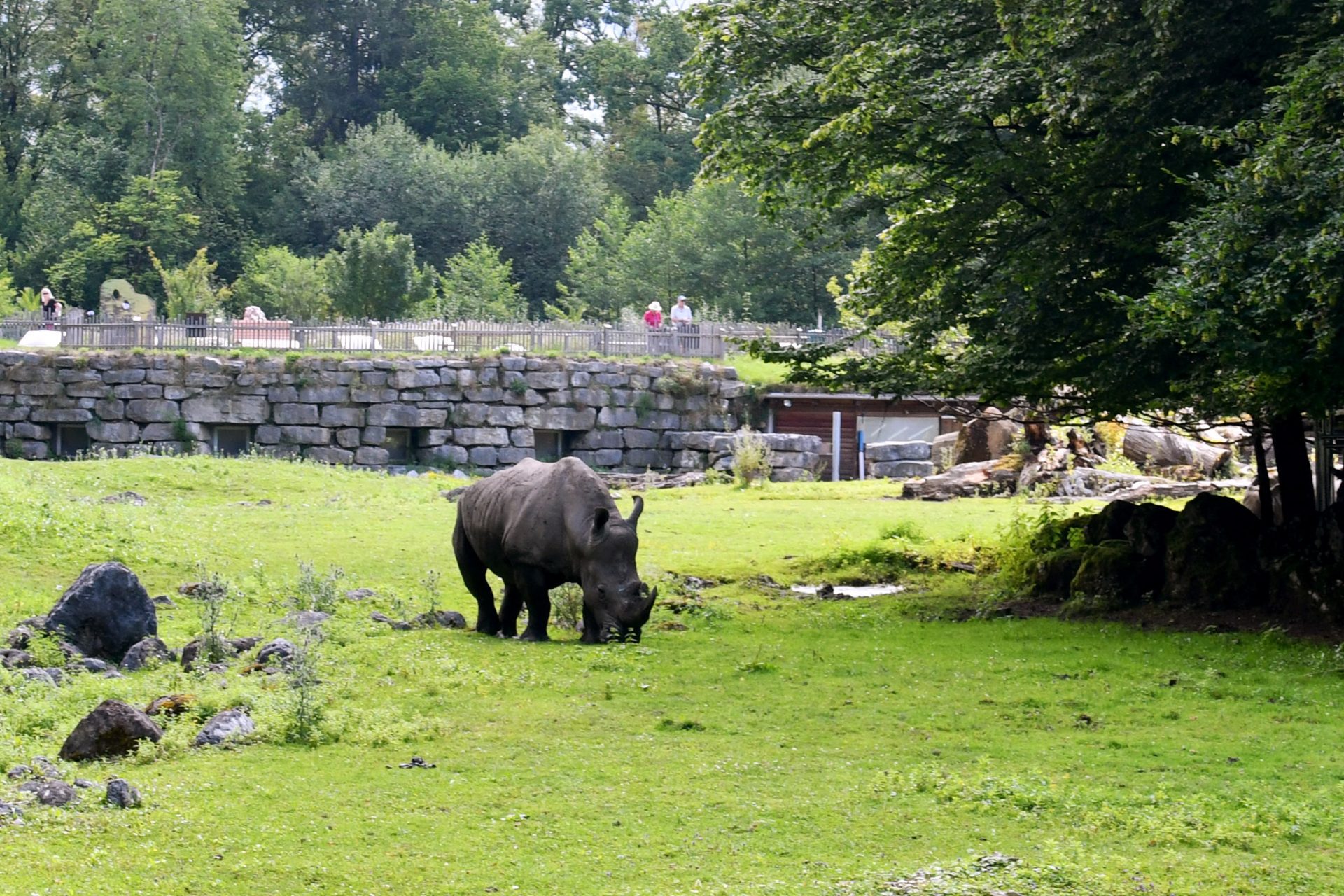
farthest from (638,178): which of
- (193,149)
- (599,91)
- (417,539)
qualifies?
(417,539)

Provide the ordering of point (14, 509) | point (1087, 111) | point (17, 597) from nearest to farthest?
1. point (1087, 111)
2. point (17, 597)
3. point (14, 509)

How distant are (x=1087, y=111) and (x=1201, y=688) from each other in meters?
5.50

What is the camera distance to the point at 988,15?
16.9 meters

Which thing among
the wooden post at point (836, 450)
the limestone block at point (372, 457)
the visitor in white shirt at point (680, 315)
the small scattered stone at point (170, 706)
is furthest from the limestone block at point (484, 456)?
the small scattered stone at point (170, 706)

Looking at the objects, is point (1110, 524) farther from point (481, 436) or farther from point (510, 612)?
point (481, 436)

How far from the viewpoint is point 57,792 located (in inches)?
345

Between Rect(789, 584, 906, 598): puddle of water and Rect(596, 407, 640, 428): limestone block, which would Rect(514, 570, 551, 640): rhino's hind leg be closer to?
Rect(789, 584, 906, 598): puddle of water

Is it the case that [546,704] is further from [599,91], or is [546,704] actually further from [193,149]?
[599,91]

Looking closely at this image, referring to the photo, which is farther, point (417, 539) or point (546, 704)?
point (417, 539)

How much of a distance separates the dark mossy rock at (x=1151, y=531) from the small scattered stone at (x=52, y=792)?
11.6 m

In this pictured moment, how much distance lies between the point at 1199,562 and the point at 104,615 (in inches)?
415

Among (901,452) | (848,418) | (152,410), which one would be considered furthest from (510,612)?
(848,418)

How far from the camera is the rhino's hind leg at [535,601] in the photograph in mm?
14938

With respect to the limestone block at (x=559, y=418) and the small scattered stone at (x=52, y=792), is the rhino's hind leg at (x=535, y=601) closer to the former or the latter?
the small scattered stone at (x=52, y=792)
